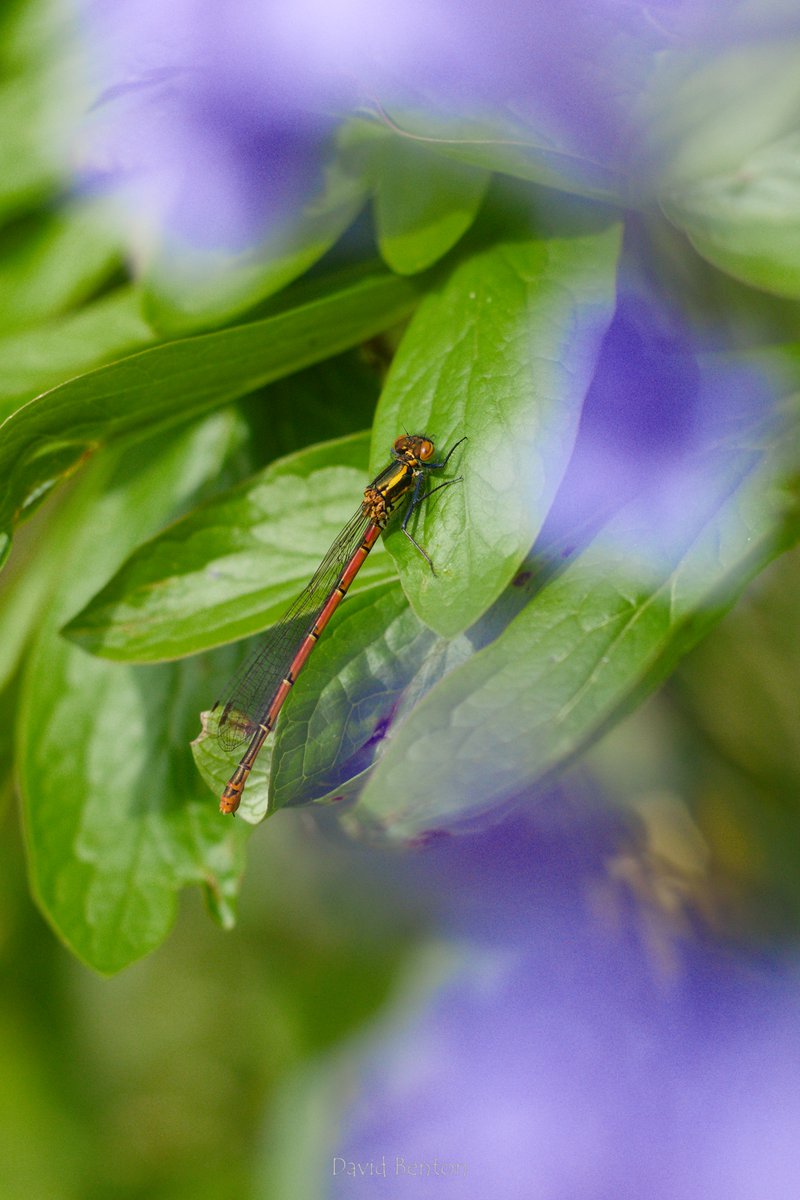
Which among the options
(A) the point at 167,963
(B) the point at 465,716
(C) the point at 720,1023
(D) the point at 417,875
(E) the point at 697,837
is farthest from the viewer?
(A) the point at 167,963

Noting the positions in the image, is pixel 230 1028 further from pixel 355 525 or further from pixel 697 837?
pixel 355 525

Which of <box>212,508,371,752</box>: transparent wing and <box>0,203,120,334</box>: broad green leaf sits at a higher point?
<box>0,203,120,334</box>: broad green leaf

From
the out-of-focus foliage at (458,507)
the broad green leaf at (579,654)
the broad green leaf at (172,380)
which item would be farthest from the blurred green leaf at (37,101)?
the broad green leaf at (579,654)

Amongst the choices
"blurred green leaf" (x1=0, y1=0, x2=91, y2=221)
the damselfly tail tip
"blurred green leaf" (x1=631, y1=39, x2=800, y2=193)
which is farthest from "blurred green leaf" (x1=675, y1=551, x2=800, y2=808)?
"blurred green leaf" (x1=0, y1=0, x2=91, y2=221)

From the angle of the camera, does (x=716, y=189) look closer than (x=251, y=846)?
Yes

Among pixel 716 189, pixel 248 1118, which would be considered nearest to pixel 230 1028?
pixel 248 1118

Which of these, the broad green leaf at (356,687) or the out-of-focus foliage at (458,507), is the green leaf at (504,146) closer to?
the out-of-focus foliage at (458,507)

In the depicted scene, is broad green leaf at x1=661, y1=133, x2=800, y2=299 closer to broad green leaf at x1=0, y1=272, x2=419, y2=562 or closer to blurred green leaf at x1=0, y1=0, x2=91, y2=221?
broad green leaf at x1=0, y1=272, x2=419, y2=562
